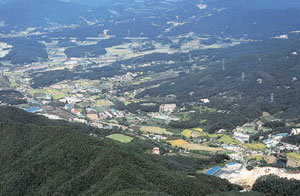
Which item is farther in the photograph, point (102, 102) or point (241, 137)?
point (102, 102)

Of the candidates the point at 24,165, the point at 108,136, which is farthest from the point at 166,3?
the point at 24,165

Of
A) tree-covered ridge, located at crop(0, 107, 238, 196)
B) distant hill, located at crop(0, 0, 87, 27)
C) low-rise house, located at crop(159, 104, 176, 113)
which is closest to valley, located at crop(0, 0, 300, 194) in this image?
low-rise house, located at crop(159, 104, 176, 113)

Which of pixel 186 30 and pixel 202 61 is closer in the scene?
pixel 202 61

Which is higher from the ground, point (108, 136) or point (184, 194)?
point (184, 194)

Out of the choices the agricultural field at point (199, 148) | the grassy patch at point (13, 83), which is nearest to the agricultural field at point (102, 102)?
the grassy patch at point (13, 83)

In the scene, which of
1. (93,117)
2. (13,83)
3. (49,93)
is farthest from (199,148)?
(13,83)

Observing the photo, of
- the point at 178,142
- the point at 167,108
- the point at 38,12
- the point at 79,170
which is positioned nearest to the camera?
the point at 79,170

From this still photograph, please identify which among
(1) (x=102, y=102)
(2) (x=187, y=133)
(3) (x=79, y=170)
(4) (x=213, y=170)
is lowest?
(1) (x=102, y=102)

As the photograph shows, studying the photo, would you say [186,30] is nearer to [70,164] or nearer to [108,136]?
[108,136]

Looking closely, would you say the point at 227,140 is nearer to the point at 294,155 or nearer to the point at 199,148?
the point at 199,148
